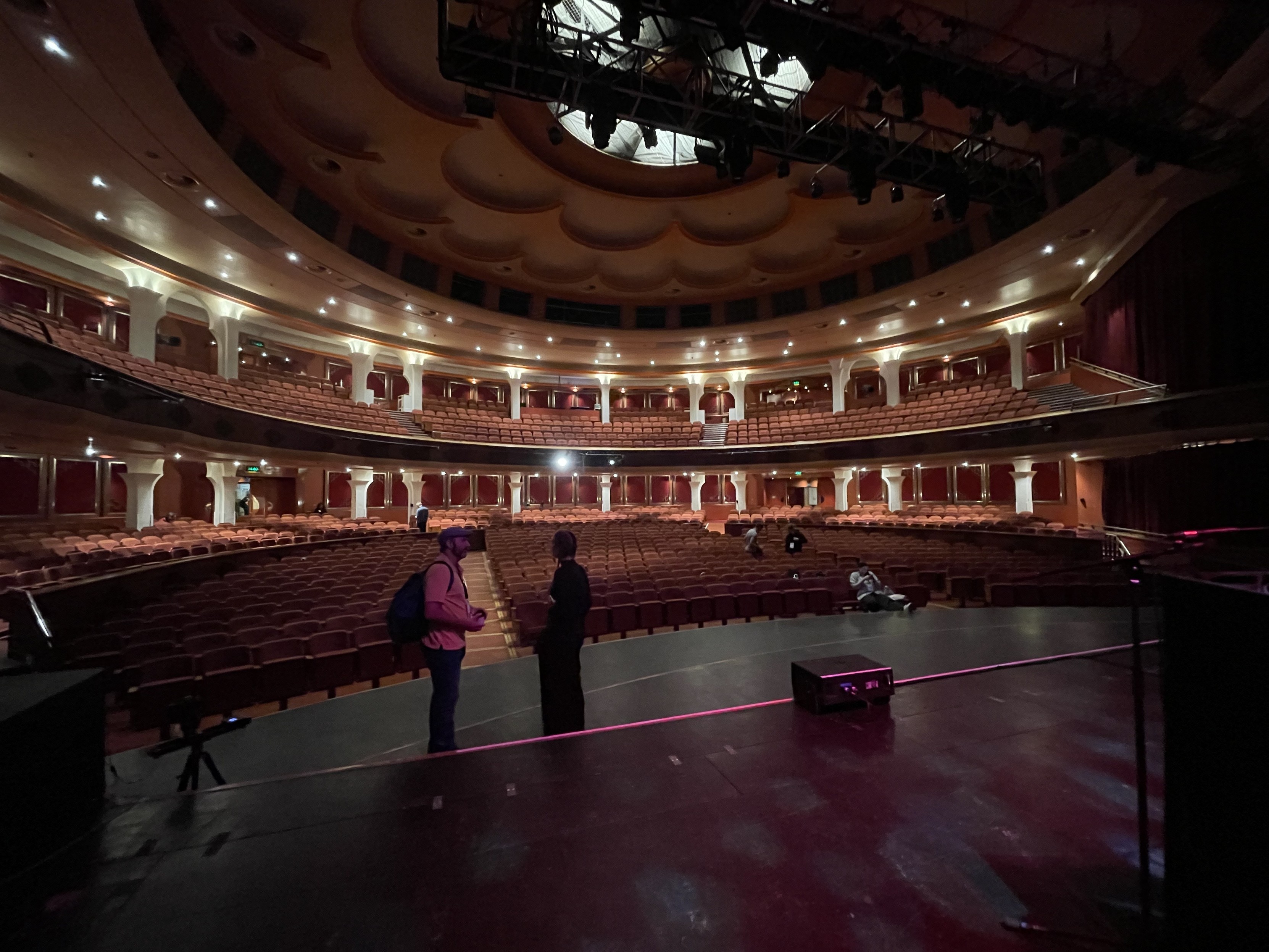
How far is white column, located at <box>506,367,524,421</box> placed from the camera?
2328cm

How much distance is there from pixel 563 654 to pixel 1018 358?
20084mm

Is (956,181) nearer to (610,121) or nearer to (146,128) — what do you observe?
(610,121)

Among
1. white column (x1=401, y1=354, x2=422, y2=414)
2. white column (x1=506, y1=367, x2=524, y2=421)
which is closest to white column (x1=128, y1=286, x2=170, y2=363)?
white column (x1=401, y1=354, x2=422, y2=414)

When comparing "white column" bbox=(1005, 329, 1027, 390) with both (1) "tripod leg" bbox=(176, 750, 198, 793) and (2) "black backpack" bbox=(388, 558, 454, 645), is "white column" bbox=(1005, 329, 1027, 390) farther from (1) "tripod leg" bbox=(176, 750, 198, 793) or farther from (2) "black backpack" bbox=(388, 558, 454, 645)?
(1) "tripod leg" bbox=(176, 750, 198, 793)

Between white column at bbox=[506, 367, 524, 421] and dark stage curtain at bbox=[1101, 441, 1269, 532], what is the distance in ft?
68.6

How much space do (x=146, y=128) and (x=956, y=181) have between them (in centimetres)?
1429

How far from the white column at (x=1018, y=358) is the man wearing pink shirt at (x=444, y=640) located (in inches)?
788

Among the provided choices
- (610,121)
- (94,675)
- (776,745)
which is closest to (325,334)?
(610,121)

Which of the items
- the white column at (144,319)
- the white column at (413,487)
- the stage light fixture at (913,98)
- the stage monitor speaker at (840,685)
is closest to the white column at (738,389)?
the white column at (413,487)

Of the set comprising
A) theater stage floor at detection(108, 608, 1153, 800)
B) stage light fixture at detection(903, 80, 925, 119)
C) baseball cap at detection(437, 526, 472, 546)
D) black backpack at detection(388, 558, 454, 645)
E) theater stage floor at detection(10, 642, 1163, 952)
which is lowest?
theater stage floor at detection(108, 608, 1153, 800)

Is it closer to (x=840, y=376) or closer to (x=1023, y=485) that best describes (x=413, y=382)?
(x=840, y=376)

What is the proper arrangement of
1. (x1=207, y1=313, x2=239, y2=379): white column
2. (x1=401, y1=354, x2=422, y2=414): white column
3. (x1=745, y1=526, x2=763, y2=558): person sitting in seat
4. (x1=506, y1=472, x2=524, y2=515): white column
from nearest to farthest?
(x1=745, y1=526, x2=763, y2=558): person sitting in seat, (x1=207, y1=313, x2=239, y2=379): white column, (x1=401, y1=354, x2=422, y2=414): white column, (x1=506, y1=472, x2=524, y2=515): white column

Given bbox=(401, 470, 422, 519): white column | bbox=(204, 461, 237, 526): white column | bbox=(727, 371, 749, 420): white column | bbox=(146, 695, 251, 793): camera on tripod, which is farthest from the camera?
bbox=(727, 371, 749, 420): white column

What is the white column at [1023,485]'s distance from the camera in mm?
15555
